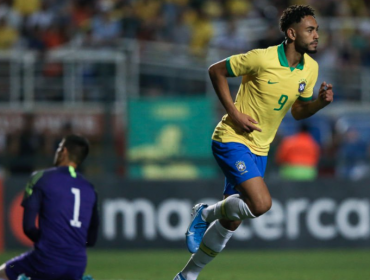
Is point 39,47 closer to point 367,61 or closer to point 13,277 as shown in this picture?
point 367,61

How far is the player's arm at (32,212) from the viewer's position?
6.08 meters

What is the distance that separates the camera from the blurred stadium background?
12.4 metres

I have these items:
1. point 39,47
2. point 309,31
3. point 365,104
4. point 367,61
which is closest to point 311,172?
point 365,104

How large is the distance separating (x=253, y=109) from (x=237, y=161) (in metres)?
0.46

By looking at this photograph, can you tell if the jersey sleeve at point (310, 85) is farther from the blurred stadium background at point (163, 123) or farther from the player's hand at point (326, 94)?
the blurred stadium background at point (163, 123)

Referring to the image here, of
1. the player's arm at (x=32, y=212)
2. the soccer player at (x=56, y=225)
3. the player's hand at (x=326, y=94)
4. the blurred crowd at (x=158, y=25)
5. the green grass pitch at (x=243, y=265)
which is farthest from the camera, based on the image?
Result: the blurred crowd at (x=158, y=25)

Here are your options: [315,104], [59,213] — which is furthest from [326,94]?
[59,213]

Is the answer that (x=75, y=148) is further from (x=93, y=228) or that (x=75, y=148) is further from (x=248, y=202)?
(x=248, y=202)

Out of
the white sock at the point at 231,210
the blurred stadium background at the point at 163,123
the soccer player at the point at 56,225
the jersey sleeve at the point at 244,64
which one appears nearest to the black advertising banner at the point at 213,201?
the blurred stadium background at the point at 163,123

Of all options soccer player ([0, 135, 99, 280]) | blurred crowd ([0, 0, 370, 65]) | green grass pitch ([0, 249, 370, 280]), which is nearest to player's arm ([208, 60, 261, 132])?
soccer player ([0, 135, 99, 280])

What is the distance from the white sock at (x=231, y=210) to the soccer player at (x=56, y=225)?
1.04 m

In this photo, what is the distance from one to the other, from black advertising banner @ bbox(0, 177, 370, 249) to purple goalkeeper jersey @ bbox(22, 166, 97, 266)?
20.2 feet

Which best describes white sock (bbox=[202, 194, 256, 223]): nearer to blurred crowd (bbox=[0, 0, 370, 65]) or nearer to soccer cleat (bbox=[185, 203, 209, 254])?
soccer cleat (bbox=[185, 203, 209, 254])

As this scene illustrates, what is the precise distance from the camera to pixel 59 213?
621cm
